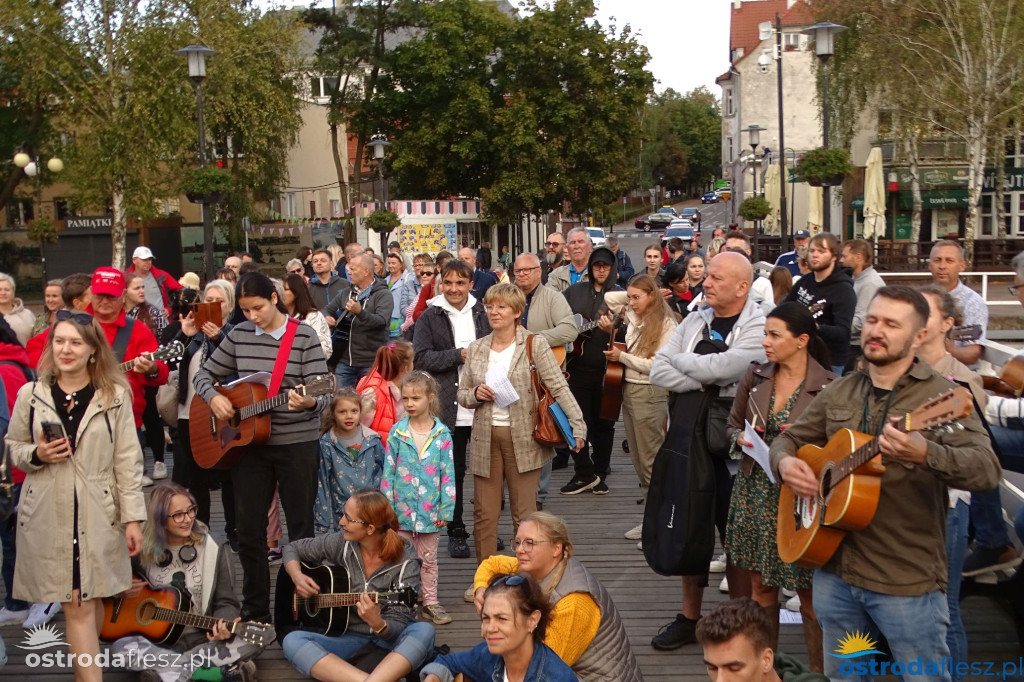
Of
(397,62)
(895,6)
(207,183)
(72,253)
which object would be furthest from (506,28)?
(207,183)

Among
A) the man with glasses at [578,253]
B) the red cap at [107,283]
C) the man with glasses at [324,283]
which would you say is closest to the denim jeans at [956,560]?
the man with glasses at [578,253]

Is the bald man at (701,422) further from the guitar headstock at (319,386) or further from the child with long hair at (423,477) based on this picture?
the guitar headstock at (319,386)

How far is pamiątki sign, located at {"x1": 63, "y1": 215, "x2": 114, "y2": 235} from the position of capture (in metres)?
43.4

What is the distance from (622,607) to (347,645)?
186 cm

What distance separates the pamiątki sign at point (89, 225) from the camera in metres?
43.4

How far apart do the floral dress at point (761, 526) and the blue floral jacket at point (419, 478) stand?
199 centimetres

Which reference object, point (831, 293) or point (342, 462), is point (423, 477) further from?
point (831, 293)

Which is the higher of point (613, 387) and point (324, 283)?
point (324, 283)

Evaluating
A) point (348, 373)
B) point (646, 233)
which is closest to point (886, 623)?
point (348, 373)

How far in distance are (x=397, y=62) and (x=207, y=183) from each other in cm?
2304

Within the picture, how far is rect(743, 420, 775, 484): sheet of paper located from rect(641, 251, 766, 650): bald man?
0.53m

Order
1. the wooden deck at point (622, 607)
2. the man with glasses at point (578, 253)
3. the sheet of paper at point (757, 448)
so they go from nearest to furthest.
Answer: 1. the sheet of paper at point (757, 448)
2. the wooden deck at point (622, 607)
3. the man with glasses at point (578, 253)

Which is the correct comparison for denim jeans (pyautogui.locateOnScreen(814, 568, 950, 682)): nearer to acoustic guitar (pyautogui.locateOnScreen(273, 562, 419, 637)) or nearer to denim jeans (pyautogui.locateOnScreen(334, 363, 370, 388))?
acoustic guitar (pyautogui.locateOnScreen(273, 562, 419, 637))

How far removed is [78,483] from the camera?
5070 mm
